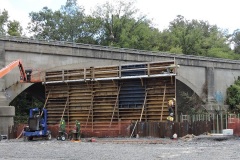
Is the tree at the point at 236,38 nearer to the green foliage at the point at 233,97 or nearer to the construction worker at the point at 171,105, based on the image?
the green foliage at the point at 233,97

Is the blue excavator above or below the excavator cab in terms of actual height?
below

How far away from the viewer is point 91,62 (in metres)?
43.4

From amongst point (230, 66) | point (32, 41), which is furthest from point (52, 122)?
point (230, 66)

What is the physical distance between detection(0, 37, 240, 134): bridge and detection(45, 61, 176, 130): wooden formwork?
1.92 metres

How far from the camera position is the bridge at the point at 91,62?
38094mm

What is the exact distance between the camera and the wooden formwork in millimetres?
33438

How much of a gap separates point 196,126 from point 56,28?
171 ft

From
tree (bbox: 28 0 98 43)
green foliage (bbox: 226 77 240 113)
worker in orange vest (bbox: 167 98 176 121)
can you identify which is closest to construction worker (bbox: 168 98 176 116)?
worker in orange vest (bbox: 167 98 176 121)

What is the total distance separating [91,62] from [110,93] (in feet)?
26.0

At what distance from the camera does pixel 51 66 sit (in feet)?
134

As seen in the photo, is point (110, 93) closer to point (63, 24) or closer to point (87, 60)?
point (87, 60)

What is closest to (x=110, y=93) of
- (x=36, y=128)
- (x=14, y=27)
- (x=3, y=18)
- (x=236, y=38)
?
(x=36, y=128)

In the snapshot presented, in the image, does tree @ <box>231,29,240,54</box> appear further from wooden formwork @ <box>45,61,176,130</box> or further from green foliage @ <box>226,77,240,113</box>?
wooden formwork @ <box>45,61,176,130</box>

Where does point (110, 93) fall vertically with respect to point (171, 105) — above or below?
above
